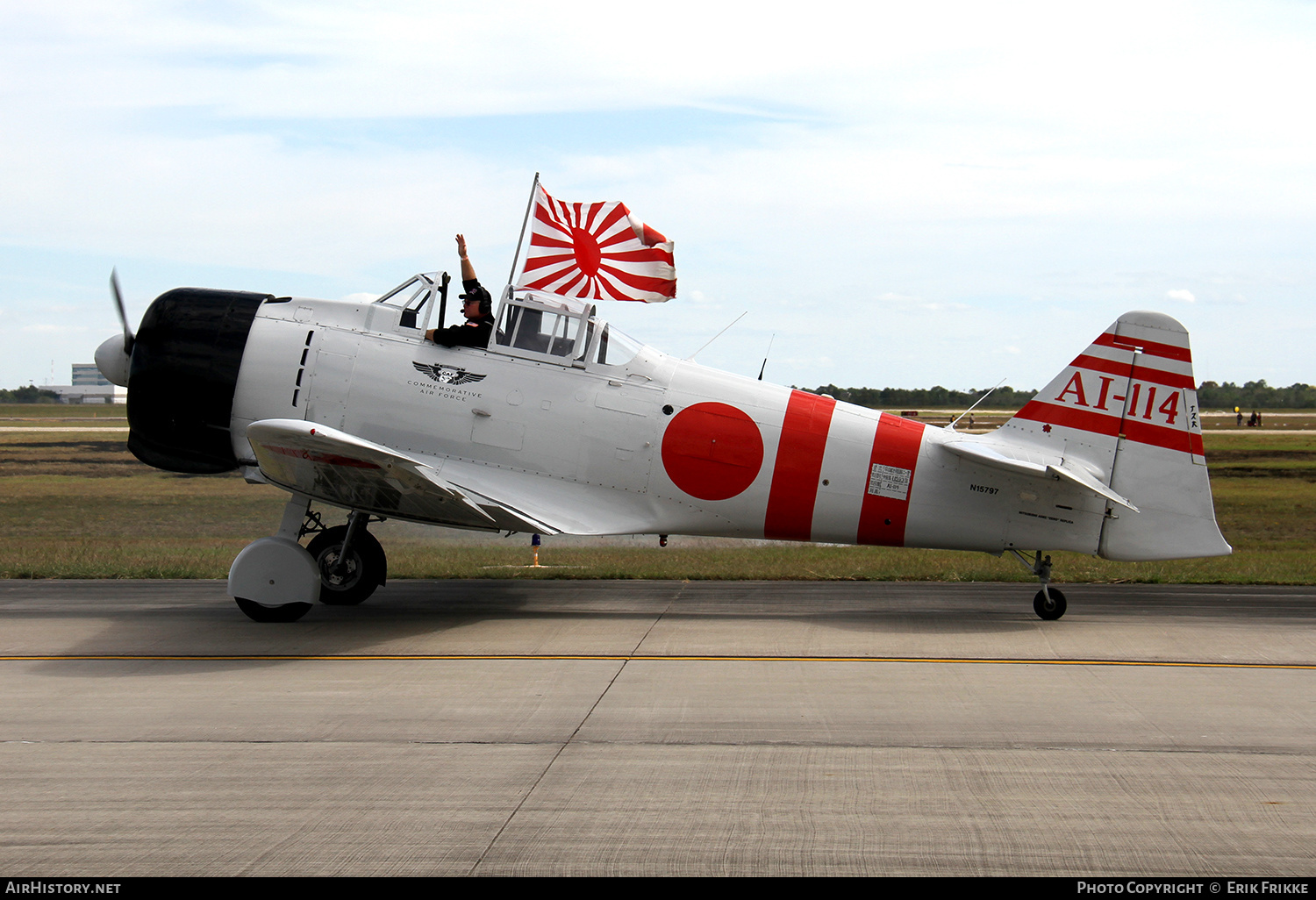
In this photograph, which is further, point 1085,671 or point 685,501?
point 685,501

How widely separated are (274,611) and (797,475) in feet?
17.6

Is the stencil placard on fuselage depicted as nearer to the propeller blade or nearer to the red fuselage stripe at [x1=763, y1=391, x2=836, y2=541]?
the red fuselage stripe at [x1=763, y1=391, x2=836, y2=541]

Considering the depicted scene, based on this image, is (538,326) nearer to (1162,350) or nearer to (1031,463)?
(1031,463)

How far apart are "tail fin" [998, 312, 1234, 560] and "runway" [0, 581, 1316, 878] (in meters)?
0.97

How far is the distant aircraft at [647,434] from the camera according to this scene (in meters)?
10.4

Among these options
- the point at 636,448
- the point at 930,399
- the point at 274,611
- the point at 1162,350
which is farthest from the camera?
the point at 930,399

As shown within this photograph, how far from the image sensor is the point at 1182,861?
4.65m

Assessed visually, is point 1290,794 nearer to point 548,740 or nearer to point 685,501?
point 548,740

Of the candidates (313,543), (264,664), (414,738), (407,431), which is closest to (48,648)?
(264,664)

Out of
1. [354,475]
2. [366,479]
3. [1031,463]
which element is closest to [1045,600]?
[1031,463]

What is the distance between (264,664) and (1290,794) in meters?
7.33

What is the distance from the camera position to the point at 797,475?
10484 millimetres

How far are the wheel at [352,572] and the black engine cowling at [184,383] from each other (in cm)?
156

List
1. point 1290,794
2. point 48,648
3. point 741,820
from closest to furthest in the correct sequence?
1. point 741,820
2. point 1290,794
3. point 48,648
